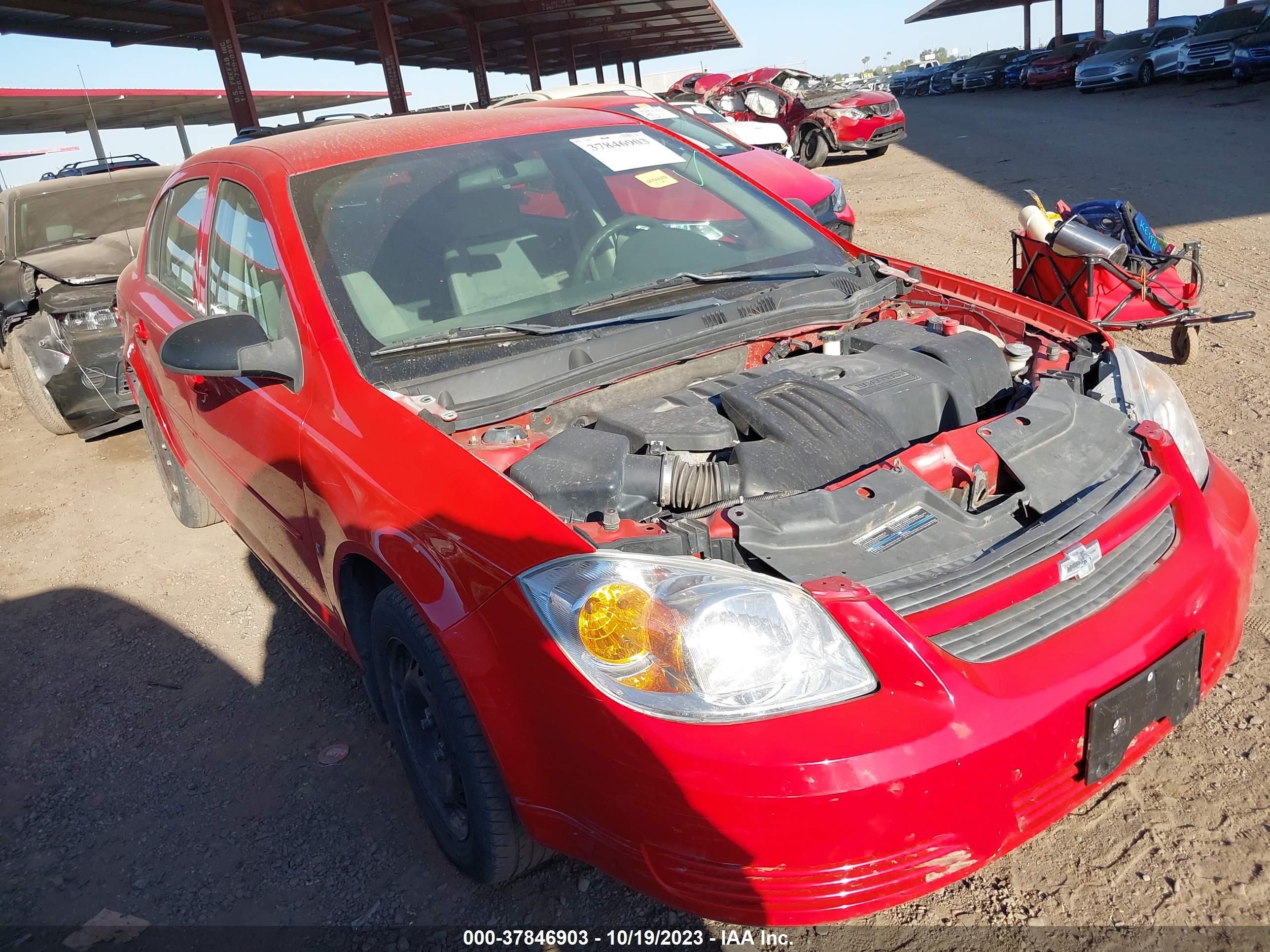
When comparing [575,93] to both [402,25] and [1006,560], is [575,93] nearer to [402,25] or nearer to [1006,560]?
[1006,560]

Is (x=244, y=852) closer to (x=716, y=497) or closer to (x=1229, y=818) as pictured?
(x=716, y=497)

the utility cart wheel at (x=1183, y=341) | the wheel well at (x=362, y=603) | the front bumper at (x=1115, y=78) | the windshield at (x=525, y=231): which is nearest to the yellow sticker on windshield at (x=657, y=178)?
the windshield at (x=525, y=231)

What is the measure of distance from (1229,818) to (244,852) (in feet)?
7.95

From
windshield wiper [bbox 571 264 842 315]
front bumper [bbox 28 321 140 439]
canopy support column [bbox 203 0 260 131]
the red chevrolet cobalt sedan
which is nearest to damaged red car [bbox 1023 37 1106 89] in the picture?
canopy support column [bbox 203 0 260 131]

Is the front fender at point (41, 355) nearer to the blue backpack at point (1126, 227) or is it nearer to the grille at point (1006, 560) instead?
the grille at point (1006, 560)

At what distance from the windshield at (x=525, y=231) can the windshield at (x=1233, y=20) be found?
19.7 meters

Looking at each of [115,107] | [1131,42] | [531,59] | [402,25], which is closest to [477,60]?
[402,25]

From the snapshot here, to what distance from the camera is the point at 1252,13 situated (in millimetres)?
17812

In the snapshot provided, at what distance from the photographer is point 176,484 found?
435 cm

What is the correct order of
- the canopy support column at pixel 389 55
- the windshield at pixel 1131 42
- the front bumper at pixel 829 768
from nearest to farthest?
1. the front bumper at pixel 829 768
2. the canopy support column at pixel 389 55
3. the windshield at pixel 1131 42

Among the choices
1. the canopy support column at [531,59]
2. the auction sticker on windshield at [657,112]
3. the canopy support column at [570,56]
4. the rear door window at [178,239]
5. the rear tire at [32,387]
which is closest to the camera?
the rear door window at [178,239]

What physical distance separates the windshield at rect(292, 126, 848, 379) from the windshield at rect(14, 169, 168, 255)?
4967 millimetres

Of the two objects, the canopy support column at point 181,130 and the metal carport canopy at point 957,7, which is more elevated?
the metal carport canopy at point 957,7

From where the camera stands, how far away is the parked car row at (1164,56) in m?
17.0
